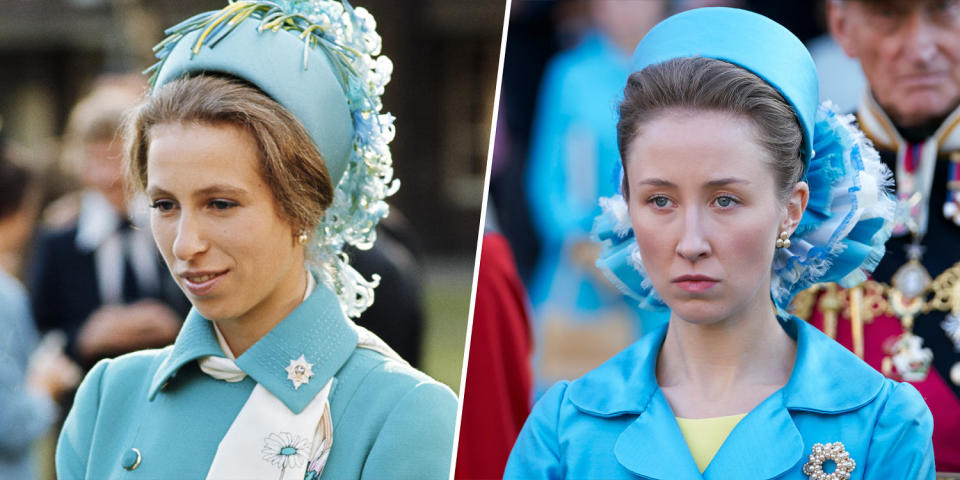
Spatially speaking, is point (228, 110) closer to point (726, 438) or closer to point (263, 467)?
point (263, 467)

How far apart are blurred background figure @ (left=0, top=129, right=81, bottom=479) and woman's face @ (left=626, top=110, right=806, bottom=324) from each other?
3.23m

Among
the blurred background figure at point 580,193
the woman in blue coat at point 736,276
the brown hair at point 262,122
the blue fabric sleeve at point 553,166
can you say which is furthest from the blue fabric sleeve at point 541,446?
the blue fabric sleeve at point 553,166

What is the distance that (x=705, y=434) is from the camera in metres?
2.56

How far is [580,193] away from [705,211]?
12.4 ft

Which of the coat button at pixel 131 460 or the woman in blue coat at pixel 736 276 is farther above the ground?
the woman in blue coat at pixel 736 276

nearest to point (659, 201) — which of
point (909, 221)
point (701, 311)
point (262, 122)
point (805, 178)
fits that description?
point (701, 311)

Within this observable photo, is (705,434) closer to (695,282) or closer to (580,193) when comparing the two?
(695,282)

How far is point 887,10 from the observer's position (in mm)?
3344

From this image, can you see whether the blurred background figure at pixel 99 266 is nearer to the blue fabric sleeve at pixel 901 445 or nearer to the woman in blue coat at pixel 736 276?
the woman in blue coat at pixel 736 276

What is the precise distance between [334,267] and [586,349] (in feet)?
10.7

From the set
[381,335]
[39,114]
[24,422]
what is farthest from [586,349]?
[39,114]

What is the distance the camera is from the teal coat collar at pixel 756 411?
246 centimetres

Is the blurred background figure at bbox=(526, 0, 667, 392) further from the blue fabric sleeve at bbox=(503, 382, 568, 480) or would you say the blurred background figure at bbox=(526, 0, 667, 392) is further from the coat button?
the coat button

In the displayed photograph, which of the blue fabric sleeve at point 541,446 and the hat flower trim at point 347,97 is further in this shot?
the hat flower trim at point 347,97
